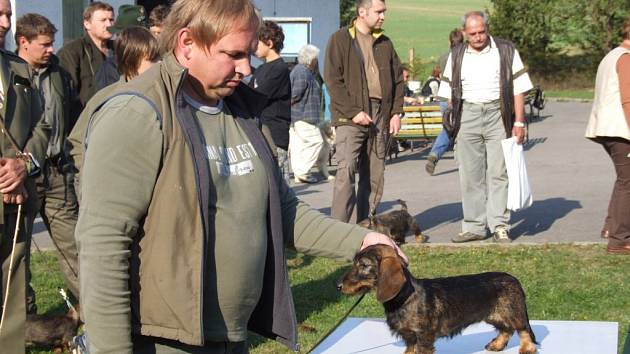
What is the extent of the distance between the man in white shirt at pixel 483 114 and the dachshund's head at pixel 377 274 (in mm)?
5597

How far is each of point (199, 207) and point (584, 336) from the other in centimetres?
339

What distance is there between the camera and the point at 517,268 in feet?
30.1

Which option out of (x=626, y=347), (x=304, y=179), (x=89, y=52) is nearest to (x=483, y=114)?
(x=89, y=52)

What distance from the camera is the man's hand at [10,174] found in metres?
5.44

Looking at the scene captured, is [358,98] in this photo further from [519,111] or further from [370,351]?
[370,351]

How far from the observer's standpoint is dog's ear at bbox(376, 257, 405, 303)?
4195 mm

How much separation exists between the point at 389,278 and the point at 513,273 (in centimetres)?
483

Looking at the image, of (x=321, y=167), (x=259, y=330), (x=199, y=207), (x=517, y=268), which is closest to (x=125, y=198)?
(x=199, y=207)

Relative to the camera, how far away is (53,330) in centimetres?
709

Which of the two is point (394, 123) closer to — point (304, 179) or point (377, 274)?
point (304, 179)

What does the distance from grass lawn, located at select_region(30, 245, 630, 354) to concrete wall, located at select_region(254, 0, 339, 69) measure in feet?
42.6

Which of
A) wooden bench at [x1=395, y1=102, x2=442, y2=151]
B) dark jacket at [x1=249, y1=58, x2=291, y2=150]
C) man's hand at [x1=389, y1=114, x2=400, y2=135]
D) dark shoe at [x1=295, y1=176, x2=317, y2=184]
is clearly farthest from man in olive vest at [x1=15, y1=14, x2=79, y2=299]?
wooden bench at [x1=395, y1=102, x2=442, y2=151]

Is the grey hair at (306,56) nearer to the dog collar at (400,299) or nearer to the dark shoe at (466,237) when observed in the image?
the dark shoe at (466,237)

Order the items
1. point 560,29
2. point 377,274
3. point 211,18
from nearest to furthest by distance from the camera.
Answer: point 211,18 → point 377,274 → point 560,29
